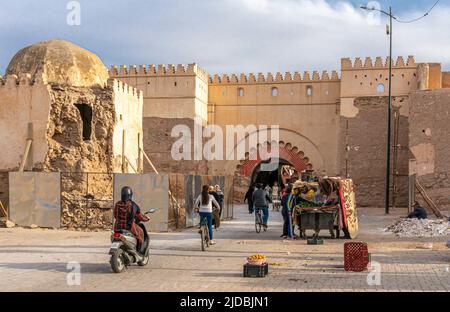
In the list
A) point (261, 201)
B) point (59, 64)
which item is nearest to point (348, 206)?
point (261, 201)

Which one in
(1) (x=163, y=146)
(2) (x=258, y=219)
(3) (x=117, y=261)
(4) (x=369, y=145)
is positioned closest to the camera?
(3) (x=117, y=261)

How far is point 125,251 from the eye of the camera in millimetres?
9961

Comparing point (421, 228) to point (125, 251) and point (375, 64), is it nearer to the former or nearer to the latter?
point (125, 251)

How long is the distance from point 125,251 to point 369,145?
84.0ft

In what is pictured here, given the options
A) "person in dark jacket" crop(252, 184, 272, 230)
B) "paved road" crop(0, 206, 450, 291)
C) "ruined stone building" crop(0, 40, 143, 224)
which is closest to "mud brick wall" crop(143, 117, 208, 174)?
"ruined stone building" crop(0, 40, 143, 224)

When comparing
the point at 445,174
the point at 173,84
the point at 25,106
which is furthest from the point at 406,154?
the point at 25,106

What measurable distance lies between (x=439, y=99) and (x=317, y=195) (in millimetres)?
15047

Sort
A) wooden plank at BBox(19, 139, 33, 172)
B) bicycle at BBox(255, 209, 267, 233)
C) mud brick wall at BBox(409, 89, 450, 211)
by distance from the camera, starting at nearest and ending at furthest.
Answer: bicycle at BBox(255, 209, 267, 233)
wooden plank at BBox(19, 139, 33, 172)
mud brick wall at BBox(409, 89, 450, 211)

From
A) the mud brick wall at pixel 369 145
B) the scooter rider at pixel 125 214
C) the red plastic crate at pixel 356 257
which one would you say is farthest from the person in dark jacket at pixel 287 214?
the mud brick wall at pixel 369 145

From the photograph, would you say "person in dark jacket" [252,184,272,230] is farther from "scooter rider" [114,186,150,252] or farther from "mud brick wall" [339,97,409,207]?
"mud brick wall" [339,97,409,207]

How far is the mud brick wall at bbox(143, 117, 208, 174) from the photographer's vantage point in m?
35.2

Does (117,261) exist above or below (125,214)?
below

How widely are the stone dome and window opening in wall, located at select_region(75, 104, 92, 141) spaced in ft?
2.61
